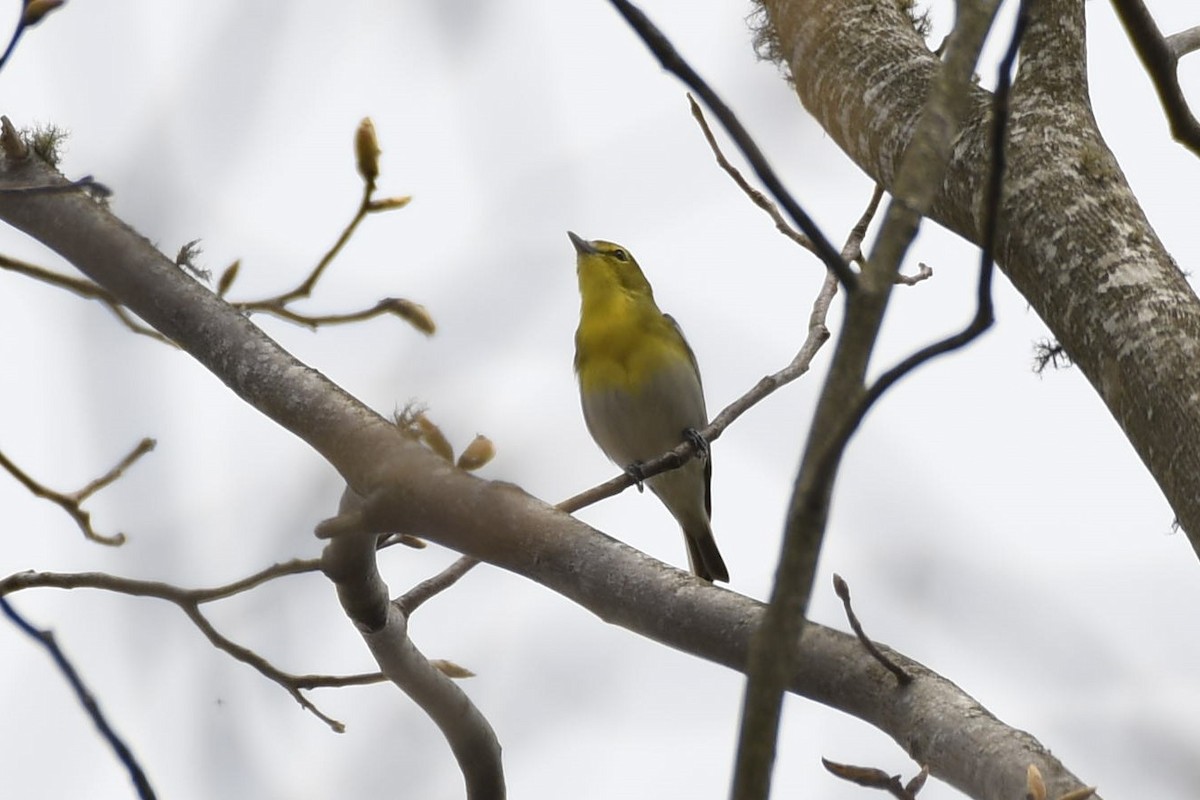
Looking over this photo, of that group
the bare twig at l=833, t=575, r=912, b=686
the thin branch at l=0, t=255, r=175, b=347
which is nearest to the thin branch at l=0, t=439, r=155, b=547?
the thin branch at l=0, t=255, r=175, b=347

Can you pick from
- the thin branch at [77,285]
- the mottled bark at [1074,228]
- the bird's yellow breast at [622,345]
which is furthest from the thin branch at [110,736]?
the bird's yellow breast at [622,345]

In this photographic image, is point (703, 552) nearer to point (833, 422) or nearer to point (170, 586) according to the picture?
point (170, 586)

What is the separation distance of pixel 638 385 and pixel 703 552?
1.46 meters

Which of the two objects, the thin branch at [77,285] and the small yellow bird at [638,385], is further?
the small yellow bird at [638,385]

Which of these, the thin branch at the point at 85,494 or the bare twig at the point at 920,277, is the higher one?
the bare twig at the point at 920,277

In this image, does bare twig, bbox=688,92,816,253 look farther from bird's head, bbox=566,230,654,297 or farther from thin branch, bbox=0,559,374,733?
bird's head, bbox=566,230,654,297

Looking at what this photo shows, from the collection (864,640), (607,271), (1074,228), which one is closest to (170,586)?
(864,640)

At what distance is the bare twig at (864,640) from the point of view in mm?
2453

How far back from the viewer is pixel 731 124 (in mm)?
1775

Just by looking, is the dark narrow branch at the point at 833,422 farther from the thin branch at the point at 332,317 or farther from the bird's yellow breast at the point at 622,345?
the bird's yellow breast at the point at 622,345

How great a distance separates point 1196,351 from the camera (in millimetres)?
2549

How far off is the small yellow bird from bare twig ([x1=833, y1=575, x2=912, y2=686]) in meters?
5.02

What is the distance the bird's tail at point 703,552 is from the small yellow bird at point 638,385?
0.01 m

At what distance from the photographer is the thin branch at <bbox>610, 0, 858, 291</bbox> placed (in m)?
1.72
